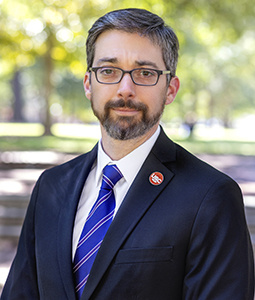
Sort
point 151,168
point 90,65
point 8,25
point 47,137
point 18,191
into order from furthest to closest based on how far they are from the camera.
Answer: point 47,137 → point 8,25 → point 18,191 → point 90,65 → point 151,168

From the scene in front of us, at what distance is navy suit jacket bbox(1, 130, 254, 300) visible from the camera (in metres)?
1.54

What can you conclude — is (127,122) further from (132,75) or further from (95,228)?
(95,228)

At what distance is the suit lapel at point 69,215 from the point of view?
A: 1.73 metres

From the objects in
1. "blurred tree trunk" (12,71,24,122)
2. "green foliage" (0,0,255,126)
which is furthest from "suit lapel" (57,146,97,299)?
"blurred tree trunk" (12,71,24,122)

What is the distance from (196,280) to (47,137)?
23.2 meters

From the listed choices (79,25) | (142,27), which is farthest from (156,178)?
(79,25)

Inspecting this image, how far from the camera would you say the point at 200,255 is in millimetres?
1541

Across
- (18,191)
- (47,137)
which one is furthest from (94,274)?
(47,137)

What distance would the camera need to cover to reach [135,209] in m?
1.68

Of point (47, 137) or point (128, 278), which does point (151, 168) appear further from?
point (47, 137)

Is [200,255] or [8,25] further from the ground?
[8,25]

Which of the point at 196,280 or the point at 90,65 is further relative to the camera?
the point at 90,65

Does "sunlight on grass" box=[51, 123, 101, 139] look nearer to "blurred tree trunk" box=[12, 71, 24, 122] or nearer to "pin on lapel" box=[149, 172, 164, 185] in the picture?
"blurred tree trunk" box=[12, 71, 24, 122]

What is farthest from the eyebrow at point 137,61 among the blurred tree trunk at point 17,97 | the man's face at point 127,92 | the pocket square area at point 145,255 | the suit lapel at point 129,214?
the blurred tree trunk at point 17,97
